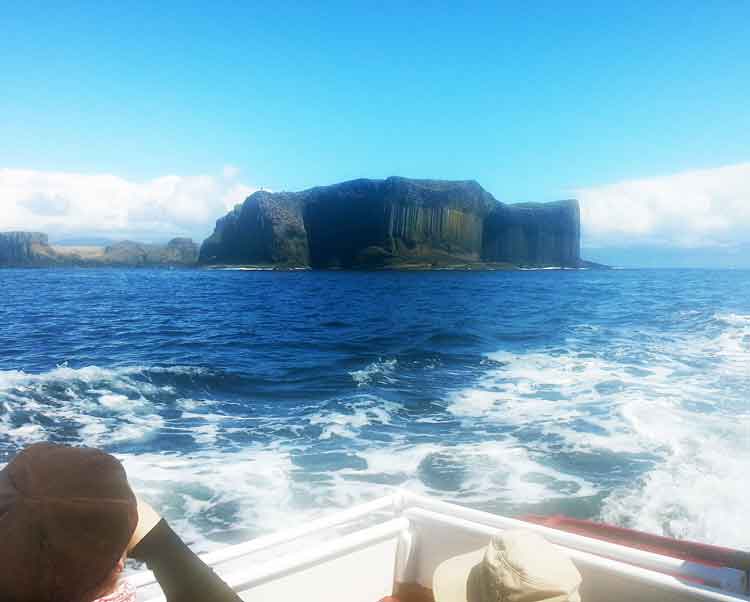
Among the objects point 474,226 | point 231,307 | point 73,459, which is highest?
point 474,226

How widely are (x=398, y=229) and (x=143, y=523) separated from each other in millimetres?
156228

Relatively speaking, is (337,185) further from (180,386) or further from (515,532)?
(515,532)

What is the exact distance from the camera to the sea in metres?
7.44

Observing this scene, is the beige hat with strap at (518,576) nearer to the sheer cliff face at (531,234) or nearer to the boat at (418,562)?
the boat at (418,562)

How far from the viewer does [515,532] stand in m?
2.58

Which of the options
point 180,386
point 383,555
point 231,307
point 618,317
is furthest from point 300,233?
point 383,555

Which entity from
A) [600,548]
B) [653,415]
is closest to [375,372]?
[653,415]

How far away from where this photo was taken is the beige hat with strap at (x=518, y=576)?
7.49ft

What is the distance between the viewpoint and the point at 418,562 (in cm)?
359

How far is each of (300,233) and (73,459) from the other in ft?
539

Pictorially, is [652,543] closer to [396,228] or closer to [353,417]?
[353,417]

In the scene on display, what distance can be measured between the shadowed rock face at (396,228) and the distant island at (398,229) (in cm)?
28

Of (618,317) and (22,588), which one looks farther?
(618,317)

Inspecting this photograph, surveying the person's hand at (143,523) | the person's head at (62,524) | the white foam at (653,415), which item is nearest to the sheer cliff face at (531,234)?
the white foam at (653,415)
